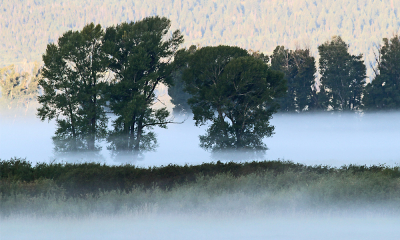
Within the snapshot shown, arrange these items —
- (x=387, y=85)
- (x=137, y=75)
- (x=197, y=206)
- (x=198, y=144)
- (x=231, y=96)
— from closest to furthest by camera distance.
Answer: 1. (x=197, y=206)
2. (x=231, y=96)
3. (x=137, y=75)
4. (x=198, y=144)
5. (x=387, y=85)

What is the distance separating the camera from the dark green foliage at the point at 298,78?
9344 centimetres

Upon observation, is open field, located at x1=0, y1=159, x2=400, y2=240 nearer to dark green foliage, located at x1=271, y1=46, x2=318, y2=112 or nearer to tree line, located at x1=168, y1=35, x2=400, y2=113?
tree line, located at x1=168, y1=35, x2=400, y2=113

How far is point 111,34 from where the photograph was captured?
55.0m

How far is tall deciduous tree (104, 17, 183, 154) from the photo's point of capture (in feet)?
167

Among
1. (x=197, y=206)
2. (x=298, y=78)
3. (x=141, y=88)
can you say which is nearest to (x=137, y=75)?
(x=141, y=88)

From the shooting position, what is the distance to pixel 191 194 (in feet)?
61.2

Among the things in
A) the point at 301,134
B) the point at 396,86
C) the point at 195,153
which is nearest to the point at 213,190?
the point at 195,153

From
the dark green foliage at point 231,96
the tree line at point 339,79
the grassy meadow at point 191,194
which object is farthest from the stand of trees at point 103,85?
the tree line at point 339,79

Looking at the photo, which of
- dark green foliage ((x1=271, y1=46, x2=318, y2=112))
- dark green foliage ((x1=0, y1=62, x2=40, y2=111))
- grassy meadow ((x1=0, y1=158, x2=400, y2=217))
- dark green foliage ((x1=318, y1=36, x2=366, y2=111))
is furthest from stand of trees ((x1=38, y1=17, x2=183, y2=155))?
dark green foliage ((x1=0, y1=62, x2=40, y2=111))

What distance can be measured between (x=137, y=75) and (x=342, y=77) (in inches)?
1969

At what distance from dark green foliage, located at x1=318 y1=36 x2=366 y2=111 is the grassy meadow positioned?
68.9 metres

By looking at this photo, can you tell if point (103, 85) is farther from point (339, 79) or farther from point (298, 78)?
point (339, 79)

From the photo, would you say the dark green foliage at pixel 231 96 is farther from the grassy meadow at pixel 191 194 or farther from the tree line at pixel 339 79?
the tree line at pixel 339 79

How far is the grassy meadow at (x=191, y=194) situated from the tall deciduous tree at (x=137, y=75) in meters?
28.3
